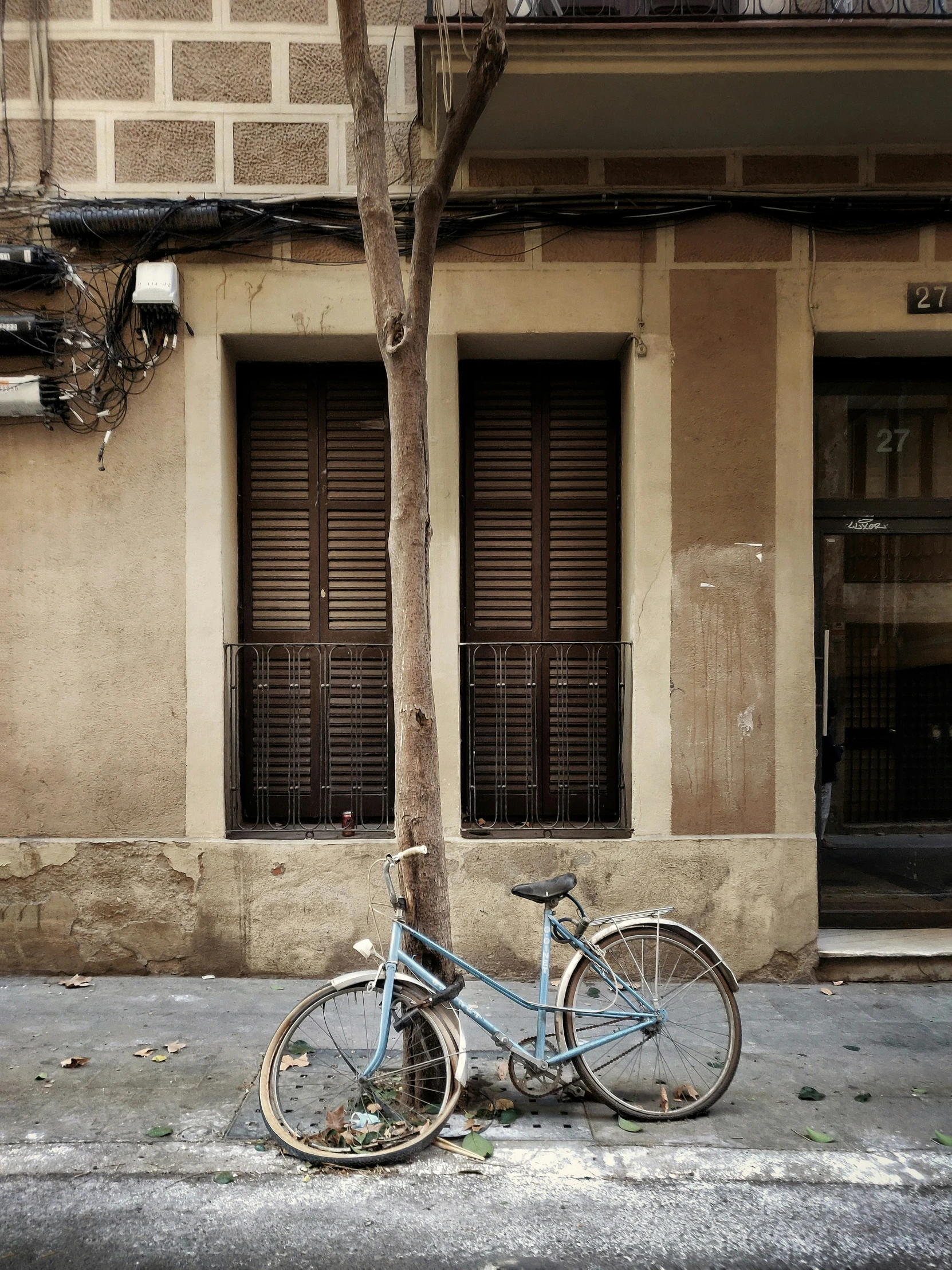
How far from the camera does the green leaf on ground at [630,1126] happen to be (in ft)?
11.8

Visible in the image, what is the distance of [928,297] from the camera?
5.56 m

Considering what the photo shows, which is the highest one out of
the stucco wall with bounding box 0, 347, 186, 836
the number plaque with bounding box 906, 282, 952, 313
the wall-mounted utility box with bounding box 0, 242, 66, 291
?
the wall-mounted utility box with bounding box 0, 242, 66, 291

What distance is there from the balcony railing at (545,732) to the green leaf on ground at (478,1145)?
253cm

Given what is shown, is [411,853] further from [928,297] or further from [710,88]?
[928,297]

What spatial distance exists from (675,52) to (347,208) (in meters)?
2.06

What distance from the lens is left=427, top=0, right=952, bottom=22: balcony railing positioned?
5023 mm

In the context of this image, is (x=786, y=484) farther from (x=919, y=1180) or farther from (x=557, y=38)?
(x=919, y=1180)

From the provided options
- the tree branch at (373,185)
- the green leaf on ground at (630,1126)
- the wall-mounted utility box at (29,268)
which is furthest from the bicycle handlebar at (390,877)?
the wall-mounted utility box at (29,268)

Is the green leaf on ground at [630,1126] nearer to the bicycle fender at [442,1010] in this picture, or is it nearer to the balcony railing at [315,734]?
the bicycle fender at [442,1010]

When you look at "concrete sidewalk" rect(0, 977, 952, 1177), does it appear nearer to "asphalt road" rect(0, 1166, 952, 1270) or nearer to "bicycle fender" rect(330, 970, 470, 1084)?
"asphalt road" rect(0, 1166, 952, 1270)

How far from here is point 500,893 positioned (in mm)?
5418

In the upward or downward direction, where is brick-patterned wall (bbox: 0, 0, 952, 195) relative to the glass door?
upward

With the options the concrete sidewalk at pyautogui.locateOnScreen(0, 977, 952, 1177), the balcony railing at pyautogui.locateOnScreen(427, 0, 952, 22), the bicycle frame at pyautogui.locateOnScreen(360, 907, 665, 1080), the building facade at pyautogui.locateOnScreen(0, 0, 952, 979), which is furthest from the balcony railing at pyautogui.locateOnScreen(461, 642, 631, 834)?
the balcony railing at pyautogui.locateOnScreen(427, 0, 952, 22)

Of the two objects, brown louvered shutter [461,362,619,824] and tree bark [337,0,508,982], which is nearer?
tree bark [337,0,508,982]
